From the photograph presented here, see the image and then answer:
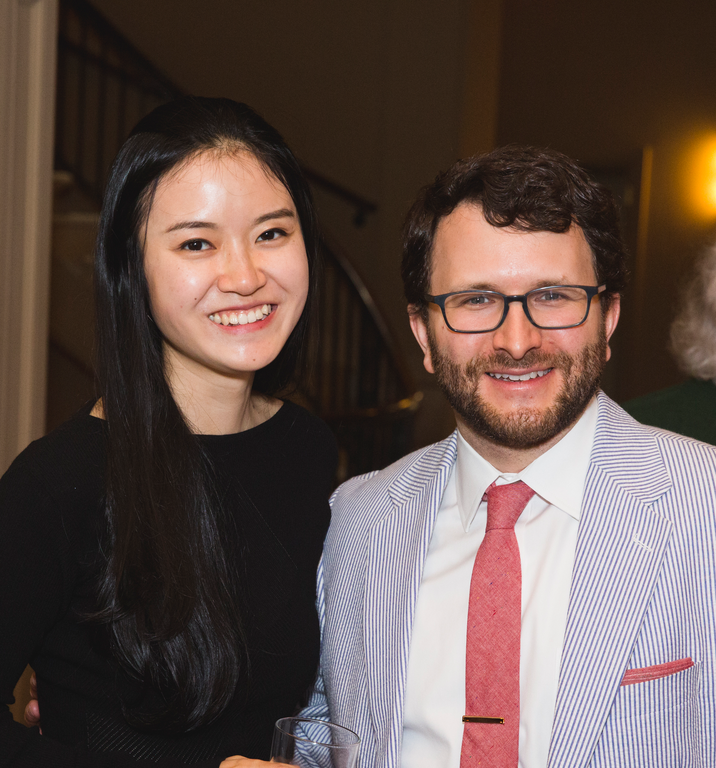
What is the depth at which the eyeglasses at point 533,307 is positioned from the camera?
62.9 inches

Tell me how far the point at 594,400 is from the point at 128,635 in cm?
97

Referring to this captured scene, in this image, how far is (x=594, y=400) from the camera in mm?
1697

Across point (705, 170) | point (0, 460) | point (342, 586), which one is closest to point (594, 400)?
point (342, 586)

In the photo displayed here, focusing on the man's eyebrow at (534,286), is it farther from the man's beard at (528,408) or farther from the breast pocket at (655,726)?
the breast pocket at (655,726)

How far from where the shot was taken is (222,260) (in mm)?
1519

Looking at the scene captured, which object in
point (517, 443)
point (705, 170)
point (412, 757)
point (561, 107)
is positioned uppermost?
point (561, 107)

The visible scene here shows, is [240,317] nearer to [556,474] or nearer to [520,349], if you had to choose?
[520,349]

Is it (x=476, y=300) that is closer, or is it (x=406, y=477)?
(x=476, y=300)

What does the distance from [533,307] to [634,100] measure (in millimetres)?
6110

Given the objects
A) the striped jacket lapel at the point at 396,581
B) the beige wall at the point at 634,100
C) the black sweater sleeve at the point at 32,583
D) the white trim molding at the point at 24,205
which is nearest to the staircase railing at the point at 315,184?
the beige wall at the point at 634,100

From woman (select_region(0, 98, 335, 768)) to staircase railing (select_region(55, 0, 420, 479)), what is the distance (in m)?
3.38

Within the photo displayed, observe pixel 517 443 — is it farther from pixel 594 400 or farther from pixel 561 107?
pixel 561 107

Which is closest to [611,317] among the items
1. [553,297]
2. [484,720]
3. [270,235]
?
[553,297]

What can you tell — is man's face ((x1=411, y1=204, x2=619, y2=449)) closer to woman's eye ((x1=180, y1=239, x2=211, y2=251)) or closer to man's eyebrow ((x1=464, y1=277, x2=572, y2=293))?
man's eyebrow ((x1=464, y1=277, x2=572, y2=293))
